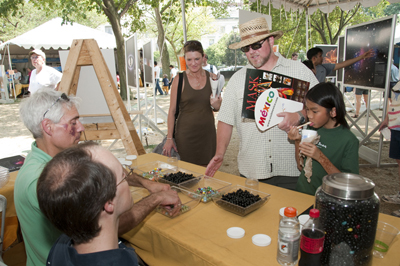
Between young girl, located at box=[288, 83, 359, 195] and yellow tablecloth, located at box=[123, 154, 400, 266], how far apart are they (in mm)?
→ 264

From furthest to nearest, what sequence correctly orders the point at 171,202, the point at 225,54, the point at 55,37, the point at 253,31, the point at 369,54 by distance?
the point at 225,54
the point at 55,37
the point at 369,54
the point at 253,31
the point at 171,202

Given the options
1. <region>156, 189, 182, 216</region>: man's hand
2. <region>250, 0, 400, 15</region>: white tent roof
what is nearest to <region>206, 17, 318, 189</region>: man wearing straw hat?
<region>156, 189, 182, 216</region>: man's hand

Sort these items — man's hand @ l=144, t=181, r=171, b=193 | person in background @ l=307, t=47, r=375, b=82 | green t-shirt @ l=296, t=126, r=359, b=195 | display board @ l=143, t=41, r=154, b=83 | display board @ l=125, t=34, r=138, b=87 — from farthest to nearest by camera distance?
display board @ l=143, t=41, r=154, b=83, display board @ l=125, t=34, r=138, b=87, person in background @ l=307, t=47, r=375, b=82, man's hand @ l=144, t=181, r=171, b=193, green t-shirt @ l=296, t=126, r=359, b=195

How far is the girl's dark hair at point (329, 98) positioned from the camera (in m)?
1.73

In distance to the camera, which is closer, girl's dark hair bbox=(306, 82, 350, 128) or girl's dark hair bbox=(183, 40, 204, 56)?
girl's dark hair bbox=(306, 82, 350, 128)

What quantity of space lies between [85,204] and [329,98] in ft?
4.86

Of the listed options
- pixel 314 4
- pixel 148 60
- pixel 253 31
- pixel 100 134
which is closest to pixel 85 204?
pixel 253 31

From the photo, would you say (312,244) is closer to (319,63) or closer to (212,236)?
(212,236)

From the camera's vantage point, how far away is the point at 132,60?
5.95 meters

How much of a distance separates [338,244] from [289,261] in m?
0.19

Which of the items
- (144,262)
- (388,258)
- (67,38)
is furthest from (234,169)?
(67,38)

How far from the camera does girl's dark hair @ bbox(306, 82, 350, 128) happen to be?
1731mm

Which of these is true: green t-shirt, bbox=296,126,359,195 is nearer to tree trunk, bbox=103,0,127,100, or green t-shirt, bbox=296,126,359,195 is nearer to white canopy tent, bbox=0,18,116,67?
tree trunk, bbox=103,0,127,100

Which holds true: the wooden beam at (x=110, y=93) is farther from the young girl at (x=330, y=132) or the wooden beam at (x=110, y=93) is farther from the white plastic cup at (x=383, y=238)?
the white plastic cup at (x=383, y=238)
